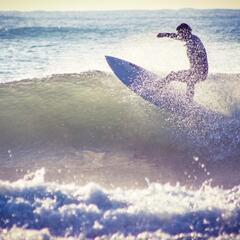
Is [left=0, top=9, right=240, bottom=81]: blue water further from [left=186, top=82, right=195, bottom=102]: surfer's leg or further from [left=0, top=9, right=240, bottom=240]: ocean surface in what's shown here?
[left=186, top=82, right=195, bottom=102]: surfer's leg

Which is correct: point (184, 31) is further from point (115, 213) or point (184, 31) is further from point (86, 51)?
point (86, 51)

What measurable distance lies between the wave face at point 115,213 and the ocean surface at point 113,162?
0.03ft

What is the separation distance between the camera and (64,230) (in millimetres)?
4078

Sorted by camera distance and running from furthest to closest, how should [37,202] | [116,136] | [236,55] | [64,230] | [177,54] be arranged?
[177,54] → [236,55] → [116,136] → [37,202] → [64,230]

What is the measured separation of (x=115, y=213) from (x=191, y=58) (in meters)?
3.57

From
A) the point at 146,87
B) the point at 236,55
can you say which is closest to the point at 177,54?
the point at 236,55

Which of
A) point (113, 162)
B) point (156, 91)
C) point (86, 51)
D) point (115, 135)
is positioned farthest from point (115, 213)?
point (86, 51)

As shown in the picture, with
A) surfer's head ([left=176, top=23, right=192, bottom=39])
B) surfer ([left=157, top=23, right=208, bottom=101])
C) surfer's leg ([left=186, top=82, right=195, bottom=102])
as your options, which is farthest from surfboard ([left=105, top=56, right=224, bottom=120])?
surfer's head ([left=176, top=23, right=192, bottom=39])

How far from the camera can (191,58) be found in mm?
6938

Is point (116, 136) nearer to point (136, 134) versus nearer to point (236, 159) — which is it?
point (136, 134)

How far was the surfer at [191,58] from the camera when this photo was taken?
6.77 metres

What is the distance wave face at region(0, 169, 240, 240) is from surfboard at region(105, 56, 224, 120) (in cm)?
263

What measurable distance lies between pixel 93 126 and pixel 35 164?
68.1 inches

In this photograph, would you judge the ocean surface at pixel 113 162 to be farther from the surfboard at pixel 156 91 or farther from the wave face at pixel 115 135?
the surfboard at pixel 156 91
